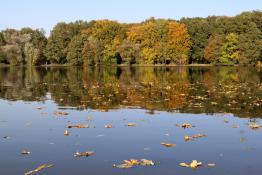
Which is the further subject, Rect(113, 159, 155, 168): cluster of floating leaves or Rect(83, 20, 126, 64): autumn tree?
Rect(83, 20, 126, 64): autumn tree

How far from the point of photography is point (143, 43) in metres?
108

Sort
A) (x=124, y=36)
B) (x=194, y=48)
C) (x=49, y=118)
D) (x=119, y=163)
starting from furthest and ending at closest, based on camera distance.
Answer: (x=124, y=36) → (x=194, y=48) → (x=49, y=118) → (x=119, y=163)

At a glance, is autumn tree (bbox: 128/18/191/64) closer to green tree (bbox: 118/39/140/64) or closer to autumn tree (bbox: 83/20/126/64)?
green tree (bbox: 118/39/140/64)

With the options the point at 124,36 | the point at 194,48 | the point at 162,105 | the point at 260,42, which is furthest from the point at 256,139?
the point at 124,36

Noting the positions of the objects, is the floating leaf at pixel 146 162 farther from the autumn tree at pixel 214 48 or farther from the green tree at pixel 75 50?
the green tree at pixel 75 50

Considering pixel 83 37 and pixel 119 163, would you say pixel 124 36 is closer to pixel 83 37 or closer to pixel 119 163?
pixel 83 37

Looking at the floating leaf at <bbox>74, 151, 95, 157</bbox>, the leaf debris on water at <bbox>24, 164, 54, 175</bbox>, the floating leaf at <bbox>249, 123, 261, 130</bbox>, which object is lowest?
the leaf debris on water at <bbox>24, 164, 54, 175</bbox>

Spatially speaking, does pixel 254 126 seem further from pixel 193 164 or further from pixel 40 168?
pixel 40 168

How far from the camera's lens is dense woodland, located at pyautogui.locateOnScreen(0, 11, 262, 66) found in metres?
99.2

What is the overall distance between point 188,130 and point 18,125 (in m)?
7.55

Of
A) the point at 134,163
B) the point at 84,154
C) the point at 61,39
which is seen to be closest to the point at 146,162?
the point at 134,163

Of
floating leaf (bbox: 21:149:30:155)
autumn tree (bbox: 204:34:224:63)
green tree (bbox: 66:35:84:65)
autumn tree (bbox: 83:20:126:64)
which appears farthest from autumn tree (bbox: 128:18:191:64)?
floating leaf (bbox: 21:149:30:155)

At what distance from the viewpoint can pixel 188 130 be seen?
54.1ft

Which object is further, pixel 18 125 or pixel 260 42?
pixel 260 42
